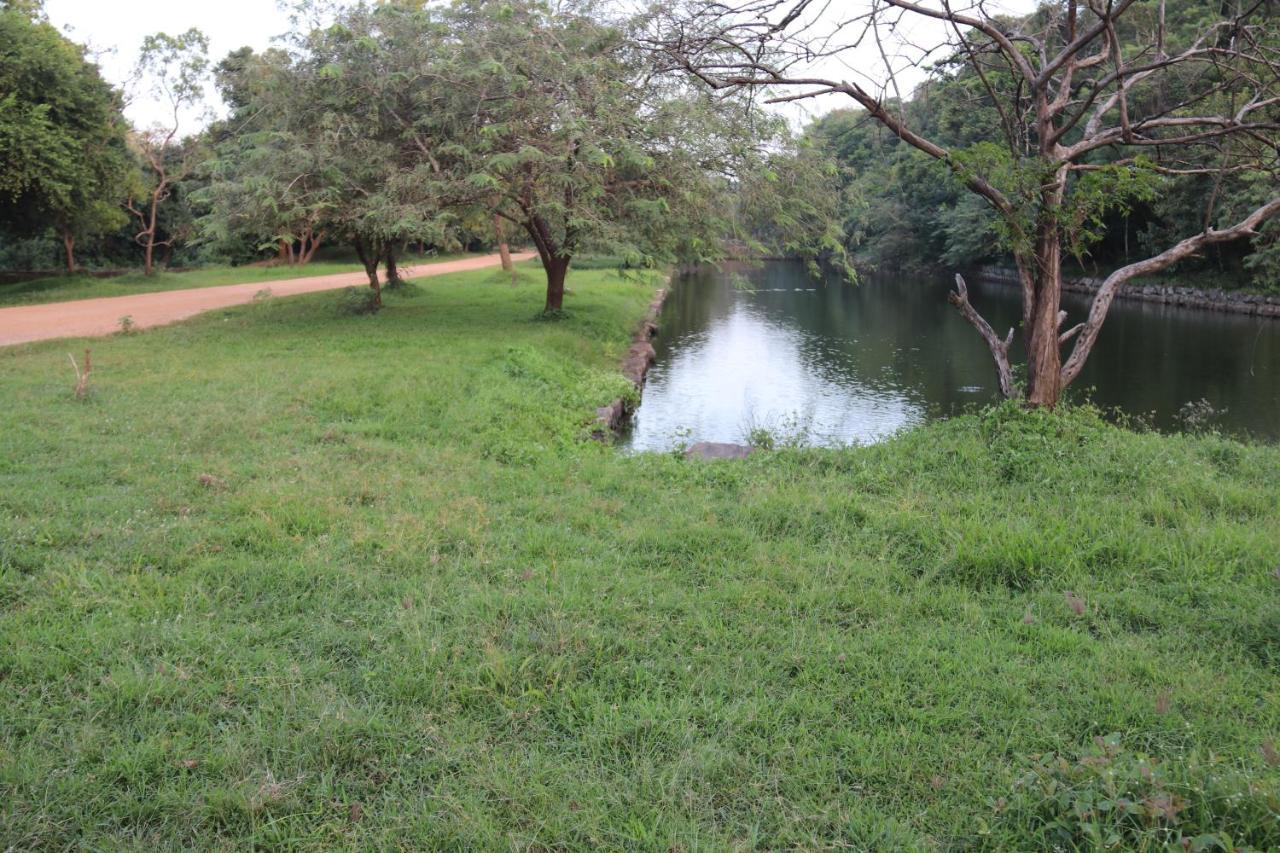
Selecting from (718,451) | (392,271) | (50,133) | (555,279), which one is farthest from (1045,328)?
(50,133)

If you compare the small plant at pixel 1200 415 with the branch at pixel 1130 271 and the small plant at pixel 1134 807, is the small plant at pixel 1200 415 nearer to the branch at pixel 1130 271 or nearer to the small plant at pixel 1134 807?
the branch at pixel 1130 271

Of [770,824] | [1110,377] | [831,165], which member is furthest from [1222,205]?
[770,824]

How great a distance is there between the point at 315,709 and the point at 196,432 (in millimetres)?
4800

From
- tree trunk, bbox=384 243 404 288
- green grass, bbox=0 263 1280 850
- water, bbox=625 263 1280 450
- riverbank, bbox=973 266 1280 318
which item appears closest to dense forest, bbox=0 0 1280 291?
water, bbox=625 263 1280 450

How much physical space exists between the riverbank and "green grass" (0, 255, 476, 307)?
25.4 metres

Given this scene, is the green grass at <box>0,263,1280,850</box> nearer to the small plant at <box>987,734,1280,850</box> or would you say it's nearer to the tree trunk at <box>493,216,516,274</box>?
the small plant at <box>987,734,1280,850</box>

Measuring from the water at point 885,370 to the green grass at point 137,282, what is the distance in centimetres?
1373

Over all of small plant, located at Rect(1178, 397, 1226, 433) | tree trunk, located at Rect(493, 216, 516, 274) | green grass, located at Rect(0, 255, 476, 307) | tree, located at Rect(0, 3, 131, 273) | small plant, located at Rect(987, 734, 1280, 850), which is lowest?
small plant, located at Rect(1178, 397, 1226, 433)

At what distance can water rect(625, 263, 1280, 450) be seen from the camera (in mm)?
11742

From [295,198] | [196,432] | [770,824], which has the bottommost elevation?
[770,824]

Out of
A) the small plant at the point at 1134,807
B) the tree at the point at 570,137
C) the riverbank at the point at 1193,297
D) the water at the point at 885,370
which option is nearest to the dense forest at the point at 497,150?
the tree at the point at 570,137

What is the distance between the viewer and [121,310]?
17484 millimetres

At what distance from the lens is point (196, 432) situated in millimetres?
7016

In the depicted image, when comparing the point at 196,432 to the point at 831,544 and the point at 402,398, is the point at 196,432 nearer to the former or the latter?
the point at 402,398
